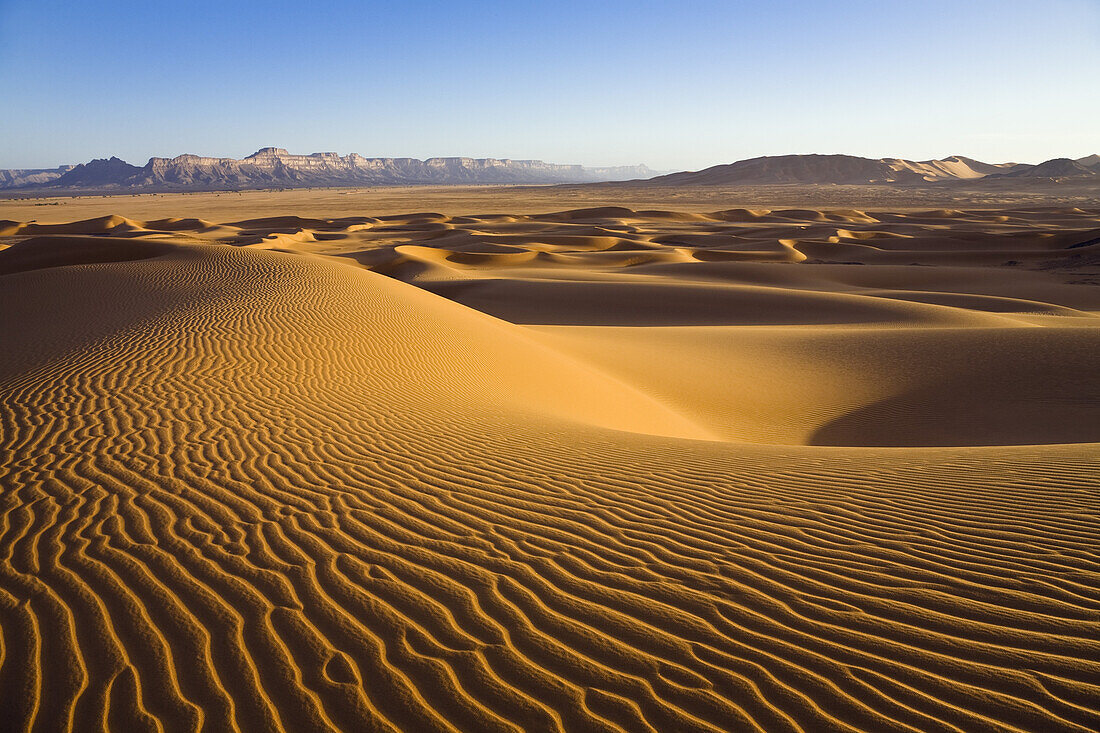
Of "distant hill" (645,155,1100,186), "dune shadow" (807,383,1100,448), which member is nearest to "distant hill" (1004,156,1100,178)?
"distant hill" (645,155,1100,186)

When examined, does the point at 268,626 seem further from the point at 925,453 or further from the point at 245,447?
the point at 925,453

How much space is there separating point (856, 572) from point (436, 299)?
1279 cm

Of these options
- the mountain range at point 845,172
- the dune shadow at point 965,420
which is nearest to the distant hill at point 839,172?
the mountain range at point 845,172

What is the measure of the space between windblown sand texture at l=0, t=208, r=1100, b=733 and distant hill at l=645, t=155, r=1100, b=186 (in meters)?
156

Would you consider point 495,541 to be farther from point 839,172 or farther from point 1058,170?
point 839,172

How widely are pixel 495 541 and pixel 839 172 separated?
178 m

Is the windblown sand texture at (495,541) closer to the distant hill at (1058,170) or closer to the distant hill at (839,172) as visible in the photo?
the distant hill at (1058,170)

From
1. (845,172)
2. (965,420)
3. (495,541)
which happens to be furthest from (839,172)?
(495,541)

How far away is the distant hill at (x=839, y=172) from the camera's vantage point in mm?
149125

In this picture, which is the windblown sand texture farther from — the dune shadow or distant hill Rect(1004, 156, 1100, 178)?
distant hill Rect(1004, 156, 1100, 178)

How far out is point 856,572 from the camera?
3.65m

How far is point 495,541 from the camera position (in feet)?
13.5

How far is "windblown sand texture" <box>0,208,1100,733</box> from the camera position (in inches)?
108

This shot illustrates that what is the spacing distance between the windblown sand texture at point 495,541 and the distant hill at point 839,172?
156 metres
